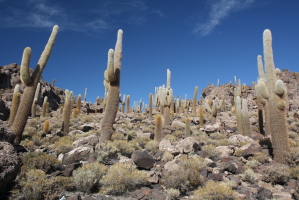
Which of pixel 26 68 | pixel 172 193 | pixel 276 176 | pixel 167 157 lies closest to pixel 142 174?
pixel 172 193

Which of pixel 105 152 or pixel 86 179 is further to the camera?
pixel 105 152

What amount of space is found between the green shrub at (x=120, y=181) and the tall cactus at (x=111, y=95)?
475 centimetres

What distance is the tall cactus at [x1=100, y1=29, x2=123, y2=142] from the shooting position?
10.9 meters

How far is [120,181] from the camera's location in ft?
19.0

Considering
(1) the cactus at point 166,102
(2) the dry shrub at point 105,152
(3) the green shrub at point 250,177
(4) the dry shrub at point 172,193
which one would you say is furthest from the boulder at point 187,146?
(1) the cactus at point 166,102

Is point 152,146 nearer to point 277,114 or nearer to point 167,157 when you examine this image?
point 167,157

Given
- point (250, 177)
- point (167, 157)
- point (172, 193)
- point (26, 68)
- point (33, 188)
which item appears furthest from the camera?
point (26, 68)

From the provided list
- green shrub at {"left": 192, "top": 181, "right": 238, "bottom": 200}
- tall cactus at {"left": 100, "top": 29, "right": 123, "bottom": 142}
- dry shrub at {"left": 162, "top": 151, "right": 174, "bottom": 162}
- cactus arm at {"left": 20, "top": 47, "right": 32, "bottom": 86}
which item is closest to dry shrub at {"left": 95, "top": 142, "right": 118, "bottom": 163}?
tall cactus at {"left": 100, "top": 29, "right": 123, "bottom": 142}

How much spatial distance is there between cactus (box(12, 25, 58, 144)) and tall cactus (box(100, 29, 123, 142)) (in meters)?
3.50

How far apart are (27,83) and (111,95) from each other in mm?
4161

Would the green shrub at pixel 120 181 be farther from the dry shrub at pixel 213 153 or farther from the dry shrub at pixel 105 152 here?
the dry shrub at pixel 213 153

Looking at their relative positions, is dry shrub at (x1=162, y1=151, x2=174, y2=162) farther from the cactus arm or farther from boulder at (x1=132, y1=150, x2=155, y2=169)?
the cactus arm

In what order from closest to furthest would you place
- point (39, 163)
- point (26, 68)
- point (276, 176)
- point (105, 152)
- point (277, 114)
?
point (39, 163) < point (276, 176) < point (105, 152) < point (277, 114) < point (26, 68)

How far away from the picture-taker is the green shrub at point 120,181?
18.5 ft
